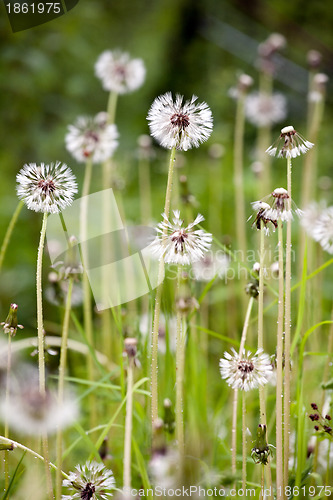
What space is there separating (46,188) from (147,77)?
219 cm

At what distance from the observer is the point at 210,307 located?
1.73 m

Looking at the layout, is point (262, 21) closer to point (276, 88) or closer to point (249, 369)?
point (276, 88)

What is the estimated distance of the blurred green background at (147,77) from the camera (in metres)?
1.46

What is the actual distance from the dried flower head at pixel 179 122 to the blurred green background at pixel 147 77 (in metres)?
0.84

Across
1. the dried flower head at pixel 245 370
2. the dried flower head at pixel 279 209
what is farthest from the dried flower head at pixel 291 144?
the dried flower head at pixel 245 370

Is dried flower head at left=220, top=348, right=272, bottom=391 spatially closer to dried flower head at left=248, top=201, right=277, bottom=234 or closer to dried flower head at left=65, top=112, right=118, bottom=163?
dried flower head at left=248, top=201, right=277, bottom=234

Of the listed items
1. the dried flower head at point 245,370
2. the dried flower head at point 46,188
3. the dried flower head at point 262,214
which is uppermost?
the dried flower head at point 46,188

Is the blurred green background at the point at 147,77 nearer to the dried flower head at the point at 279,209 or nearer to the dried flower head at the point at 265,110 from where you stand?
the dried flower head at the point at 265,110

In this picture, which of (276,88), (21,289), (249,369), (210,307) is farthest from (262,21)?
(249,369)

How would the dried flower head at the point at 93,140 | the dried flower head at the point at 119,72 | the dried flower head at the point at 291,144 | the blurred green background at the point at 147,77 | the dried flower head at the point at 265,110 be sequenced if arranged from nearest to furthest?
the dried flower head at the point at 291,144 → the dried flower head at the point at 93,140 → the dried flower head at the point at 119,72 → the blurred green background at the point at 147,77 → the dried flower head at the point at 265,110

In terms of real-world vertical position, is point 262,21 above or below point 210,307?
above

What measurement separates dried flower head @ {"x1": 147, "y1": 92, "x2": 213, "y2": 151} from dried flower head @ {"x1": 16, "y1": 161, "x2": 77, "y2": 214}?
4.1 inches

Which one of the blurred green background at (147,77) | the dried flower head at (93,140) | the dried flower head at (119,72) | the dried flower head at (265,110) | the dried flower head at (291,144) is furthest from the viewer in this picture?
the dried flower head at (265,110)

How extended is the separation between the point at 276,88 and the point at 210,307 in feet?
5.69
